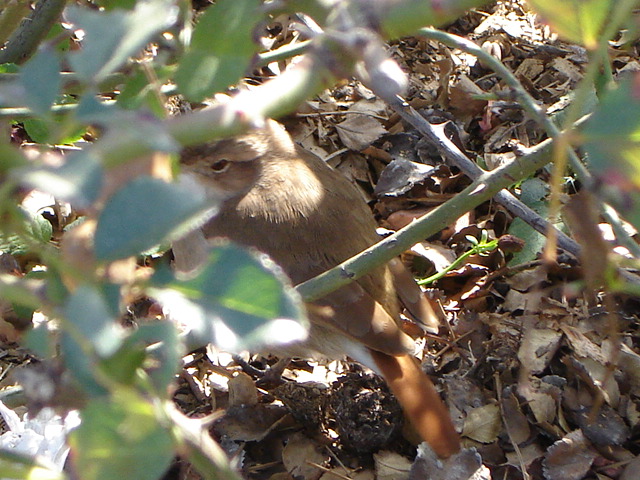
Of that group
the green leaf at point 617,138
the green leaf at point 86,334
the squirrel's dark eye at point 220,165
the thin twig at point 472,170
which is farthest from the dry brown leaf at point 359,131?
the green leaf at point 86,334

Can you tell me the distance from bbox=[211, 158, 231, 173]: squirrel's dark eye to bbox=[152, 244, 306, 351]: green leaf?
211 cm

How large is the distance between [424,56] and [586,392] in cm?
193

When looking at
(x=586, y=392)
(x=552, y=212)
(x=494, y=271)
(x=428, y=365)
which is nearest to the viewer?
(x=552, y=212)

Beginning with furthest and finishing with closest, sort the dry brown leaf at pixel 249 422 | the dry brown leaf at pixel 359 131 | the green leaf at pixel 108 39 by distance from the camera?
the dry brown leaf at pixel 359 131 → the dry brown leaf at pixel 249 422 → the green leaf at pixel 108 39

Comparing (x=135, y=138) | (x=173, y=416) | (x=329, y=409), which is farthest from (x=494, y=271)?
(x=135, y=138)

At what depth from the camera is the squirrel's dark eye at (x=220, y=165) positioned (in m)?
2.70

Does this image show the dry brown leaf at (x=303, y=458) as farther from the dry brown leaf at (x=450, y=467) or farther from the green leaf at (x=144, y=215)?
the green leaf at (x=144, y=215)

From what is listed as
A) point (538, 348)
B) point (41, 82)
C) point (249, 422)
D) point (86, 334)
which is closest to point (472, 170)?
point (538, 348)

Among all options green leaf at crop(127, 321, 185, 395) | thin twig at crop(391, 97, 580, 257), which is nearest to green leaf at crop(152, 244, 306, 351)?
green leaf at crop(127, 321, 185, 395)

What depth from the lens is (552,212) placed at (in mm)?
878

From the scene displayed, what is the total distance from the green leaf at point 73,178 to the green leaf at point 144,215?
0.09 feet

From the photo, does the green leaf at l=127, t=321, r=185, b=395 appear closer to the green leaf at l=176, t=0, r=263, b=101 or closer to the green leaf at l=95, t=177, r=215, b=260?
the green leaf at l=95, t=177, r=215, b=260

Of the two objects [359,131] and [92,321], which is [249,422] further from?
Result: [92,321]

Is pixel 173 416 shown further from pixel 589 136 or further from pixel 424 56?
pixel 424 56
